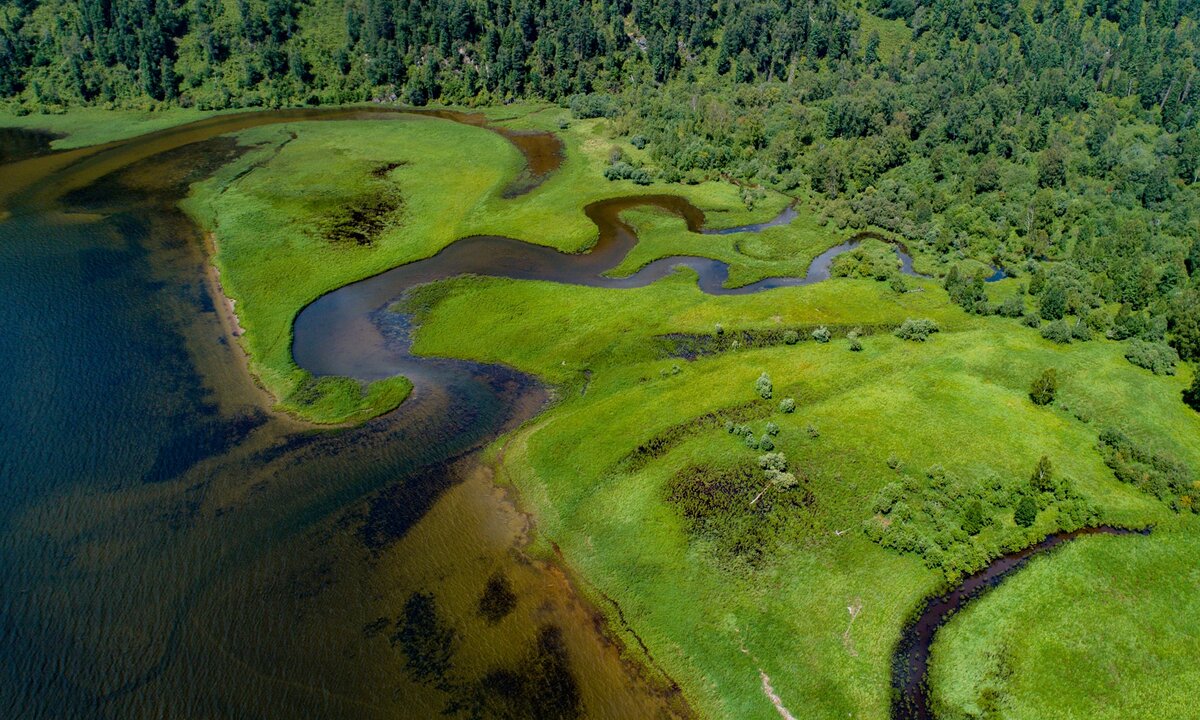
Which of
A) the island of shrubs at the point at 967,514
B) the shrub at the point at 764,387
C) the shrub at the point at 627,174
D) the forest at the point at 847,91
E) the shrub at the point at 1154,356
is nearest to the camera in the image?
the island of shrubs at the point at 967,514

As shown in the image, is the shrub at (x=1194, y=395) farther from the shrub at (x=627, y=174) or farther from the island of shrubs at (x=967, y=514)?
the shrub at (x=627, y=174)

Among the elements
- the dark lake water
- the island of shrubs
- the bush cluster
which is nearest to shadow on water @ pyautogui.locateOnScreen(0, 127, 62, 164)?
the dark lake water

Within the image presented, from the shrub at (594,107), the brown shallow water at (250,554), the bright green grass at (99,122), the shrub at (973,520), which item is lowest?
the brown shallow water at (250,554)

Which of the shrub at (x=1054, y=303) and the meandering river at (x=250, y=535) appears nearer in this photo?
the meandering river at (x=250, y=535)

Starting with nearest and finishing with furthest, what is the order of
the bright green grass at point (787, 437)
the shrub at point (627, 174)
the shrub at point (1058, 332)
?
the bright green grass at point (787, 437) < the shrub at point (1058, 332) < the shrub at point (627, 174)

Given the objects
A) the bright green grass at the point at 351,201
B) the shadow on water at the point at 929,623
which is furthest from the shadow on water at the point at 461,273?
the shadow on water at the point at 929,623

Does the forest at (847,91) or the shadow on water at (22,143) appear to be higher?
the forest at (847,91)

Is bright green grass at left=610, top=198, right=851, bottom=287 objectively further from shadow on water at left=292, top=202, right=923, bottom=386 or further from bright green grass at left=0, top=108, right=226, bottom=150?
bright green grass at left=0, top=108, right=226, bottom=150
